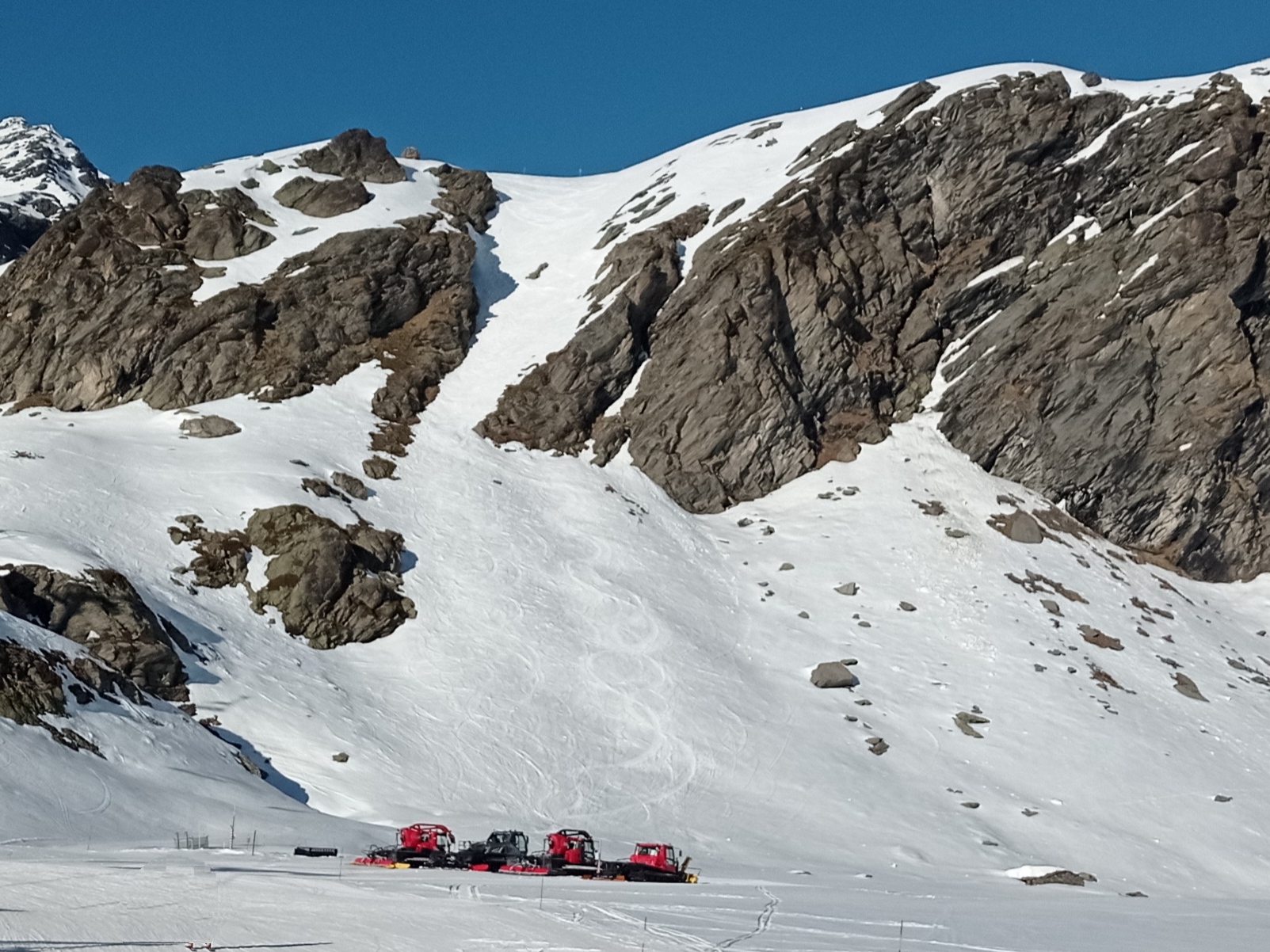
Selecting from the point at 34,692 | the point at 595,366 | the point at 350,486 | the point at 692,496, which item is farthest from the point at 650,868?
the point at 595,366

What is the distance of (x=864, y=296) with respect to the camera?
235 ft

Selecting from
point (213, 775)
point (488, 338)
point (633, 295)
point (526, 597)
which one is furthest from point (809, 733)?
point (488, 338)

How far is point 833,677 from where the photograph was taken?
49750mm

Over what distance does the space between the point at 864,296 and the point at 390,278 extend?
2776cm

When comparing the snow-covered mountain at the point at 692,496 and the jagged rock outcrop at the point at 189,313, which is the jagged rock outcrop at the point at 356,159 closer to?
the snow-covered mountain at the point at 692,496

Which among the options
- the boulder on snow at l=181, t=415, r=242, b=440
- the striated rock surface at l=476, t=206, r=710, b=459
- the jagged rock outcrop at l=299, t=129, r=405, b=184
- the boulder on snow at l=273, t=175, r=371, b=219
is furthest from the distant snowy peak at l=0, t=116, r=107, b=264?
the striated rock surface at l=476, t=206, r=710, b=459

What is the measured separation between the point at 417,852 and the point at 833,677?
2532cm

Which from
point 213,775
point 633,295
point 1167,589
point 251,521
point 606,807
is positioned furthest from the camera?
point 633,295

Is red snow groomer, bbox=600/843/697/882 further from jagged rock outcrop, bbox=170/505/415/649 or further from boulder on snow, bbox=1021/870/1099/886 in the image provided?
jagged rock outcrop, bbox=170/505/415/649

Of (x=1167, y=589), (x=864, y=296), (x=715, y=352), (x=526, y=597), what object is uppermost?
(x=864, y=296)

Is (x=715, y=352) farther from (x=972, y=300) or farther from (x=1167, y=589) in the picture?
(x=1167, y=589)

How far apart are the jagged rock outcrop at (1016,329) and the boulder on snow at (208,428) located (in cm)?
1316

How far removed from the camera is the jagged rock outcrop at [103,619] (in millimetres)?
38031

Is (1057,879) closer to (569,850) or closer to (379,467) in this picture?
(569,850)
